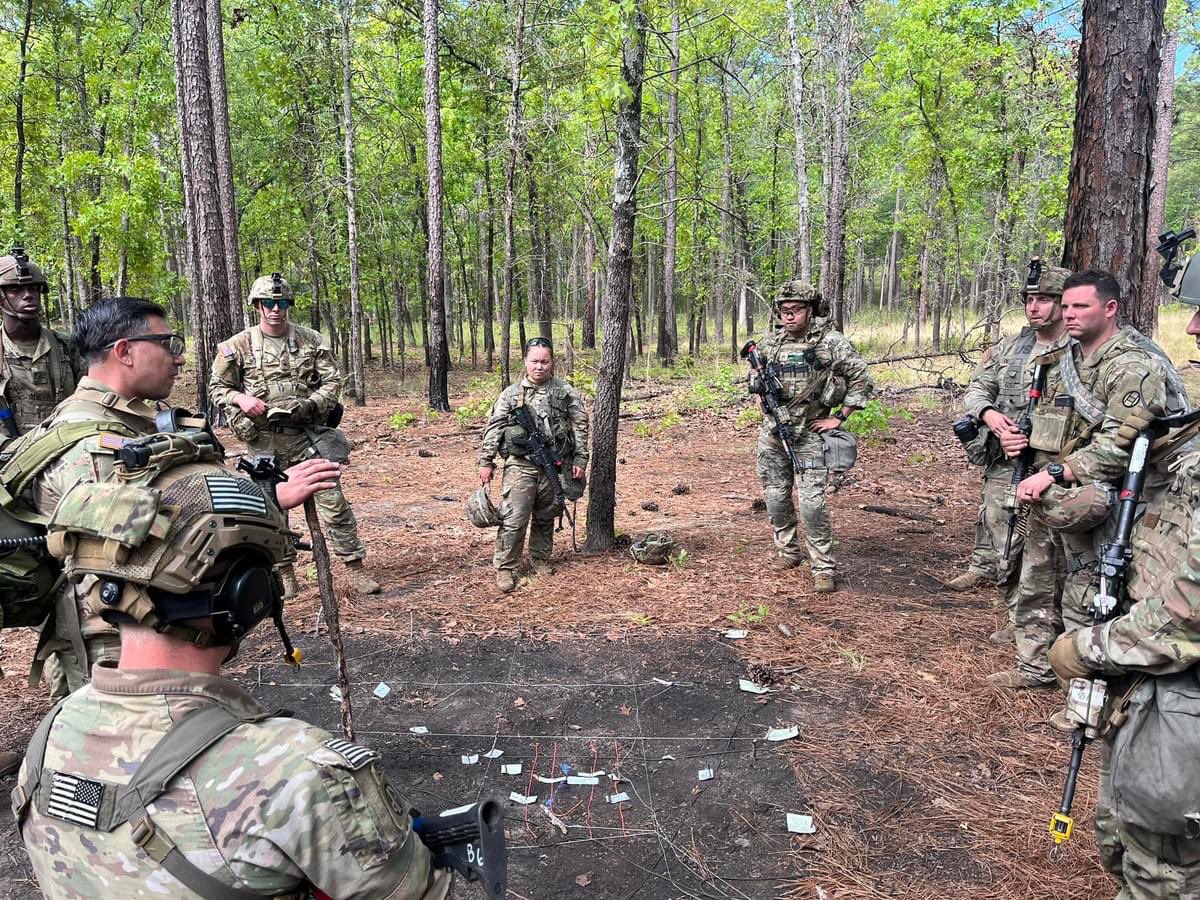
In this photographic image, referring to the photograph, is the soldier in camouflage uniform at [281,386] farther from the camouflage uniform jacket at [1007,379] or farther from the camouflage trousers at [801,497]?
→ the camouflage uniform jacket at [1007,379]

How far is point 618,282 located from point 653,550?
236 centimetres

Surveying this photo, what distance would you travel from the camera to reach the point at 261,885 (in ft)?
4.55

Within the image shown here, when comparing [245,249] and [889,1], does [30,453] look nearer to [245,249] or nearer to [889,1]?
[245,249]

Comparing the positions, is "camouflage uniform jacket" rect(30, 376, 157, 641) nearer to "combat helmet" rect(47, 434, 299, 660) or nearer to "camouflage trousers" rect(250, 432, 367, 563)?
"combat helmet" rect(47, 434, 299, 660)

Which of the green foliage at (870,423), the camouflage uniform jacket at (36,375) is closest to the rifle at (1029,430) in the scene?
the green foliage at (870,423)

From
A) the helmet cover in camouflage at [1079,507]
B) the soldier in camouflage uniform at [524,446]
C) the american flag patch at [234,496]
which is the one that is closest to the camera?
the american flag patch at [234,496]

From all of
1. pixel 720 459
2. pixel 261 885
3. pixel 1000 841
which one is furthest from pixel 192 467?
pixel 720 459

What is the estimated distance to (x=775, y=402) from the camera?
644cm

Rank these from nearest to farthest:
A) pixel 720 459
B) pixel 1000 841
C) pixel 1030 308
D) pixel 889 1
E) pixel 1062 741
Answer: pixel 1000 841 → pixel 1062 741 → pixel 1030 308 → pixel 720 459 → pixel 889 1

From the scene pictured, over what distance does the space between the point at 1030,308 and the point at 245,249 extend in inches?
968

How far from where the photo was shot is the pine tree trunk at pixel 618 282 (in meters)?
6.02

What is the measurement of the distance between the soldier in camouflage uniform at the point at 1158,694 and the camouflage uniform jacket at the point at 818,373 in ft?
12.6

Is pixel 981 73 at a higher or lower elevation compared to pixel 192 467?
higher

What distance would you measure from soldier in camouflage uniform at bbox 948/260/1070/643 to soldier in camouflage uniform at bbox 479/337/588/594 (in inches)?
124
